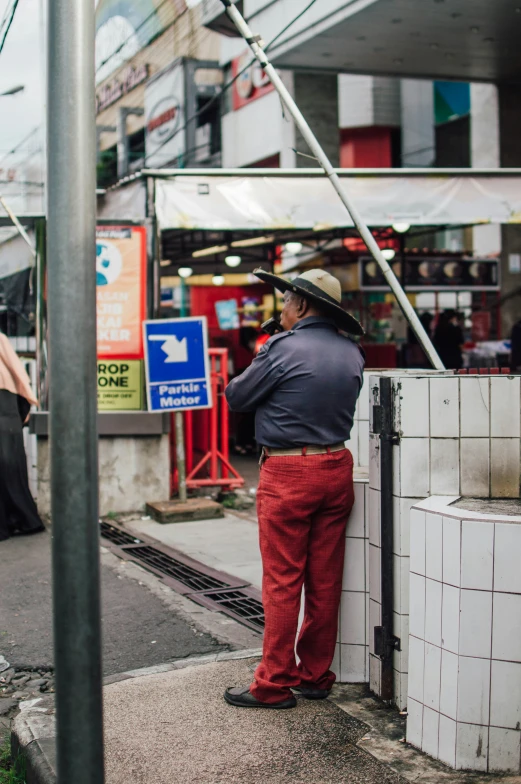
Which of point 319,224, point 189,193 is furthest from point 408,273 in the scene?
point 189,193

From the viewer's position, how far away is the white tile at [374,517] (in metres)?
4.02

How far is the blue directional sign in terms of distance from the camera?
28.4ft

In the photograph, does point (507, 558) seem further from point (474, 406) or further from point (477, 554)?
point (474, 406)

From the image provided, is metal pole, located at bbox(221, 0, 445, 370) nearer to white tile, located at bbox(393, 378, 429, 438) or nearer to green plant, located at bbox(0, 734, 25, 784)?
white tile, located at bbox(393, 378, 429, 438)

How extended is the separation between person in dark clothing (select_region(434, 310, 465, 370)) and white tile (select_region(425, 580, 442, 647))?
10507mm

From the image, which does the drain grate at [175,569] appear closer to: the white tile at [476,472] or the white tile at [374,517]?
the white tile at [374,517]

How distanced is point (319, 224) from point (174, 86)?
1813cm

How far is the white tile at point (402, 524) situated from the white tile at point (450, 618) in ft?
1.59

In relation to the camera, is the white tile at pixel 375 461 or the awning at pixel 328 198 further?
the awning at pixel 328 198

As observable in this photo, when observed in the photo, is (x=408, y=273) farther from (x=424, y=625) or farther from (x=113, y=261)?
(x=424, y=625)

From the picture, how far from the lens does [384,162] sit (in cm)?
2284

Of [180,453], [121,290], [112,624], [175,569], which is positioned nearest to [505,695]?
[112,624]

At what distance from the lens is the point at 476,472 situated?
3809 mm

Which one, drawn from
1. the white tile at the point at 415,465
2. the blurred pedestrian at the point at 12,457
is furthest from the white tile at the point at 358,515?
the blurred pedestrian at the point at 12,457
